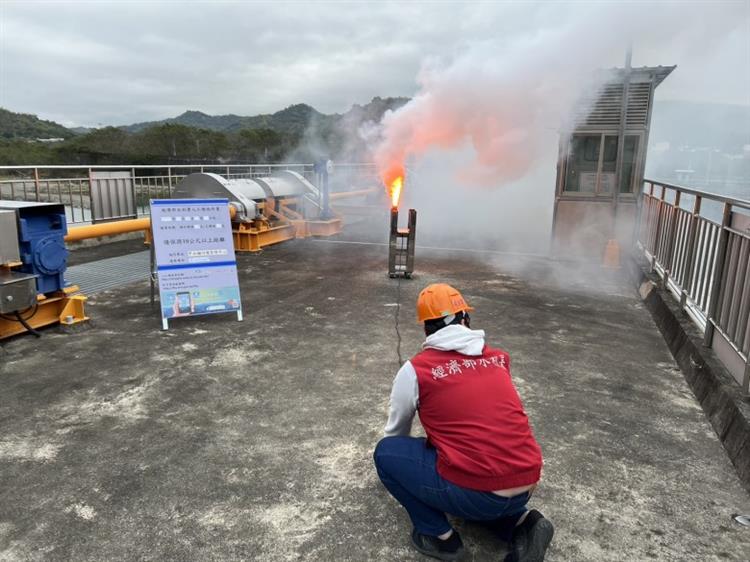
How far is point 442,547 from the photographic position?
2.49 meters

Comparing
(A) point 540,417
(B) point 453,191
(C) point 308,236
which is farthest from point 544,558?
(B) point 453,191

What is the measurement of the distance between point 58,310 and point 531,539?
5.49 meters

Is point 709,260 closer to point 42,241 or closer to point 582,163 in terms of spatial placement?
point 582,163

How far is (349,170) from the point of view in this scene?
19359 mm

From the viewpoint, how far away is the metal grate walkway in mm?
7688

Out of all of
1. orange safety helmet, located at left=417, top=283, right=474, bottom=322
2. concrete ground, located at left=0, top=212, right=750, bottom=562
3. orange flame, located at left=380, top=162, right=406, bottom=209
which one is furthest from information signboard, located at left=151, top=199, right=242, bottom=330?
orange safety helmet, located at left=417, top=283, right=474, bottom=322

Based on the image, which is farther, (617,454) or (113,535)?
(617,454)

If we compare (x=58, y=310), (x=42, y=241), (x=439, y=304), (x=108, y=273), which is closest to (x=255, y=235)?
(x=108, y=273)

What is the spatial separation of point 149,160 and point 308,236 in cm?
1789

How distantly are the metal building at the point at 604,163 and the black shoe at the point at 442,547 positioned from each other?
8228 mm

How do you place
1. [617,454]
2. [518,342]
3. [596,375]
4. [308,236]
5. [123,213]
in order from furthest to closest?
[308,236] < [123,213] < [518,342] < [596,375] < [617,454]

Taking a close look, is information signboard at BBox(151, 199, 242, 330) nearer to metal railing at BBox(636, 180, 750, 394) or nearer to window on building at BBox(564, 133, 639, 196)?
metal railing at BBox(636, 180, 750, 394)

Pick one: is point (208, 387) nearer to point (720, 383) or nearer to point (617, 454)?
point (617, 454)

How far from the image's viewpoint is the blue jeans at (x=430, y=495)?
2.33 meters
